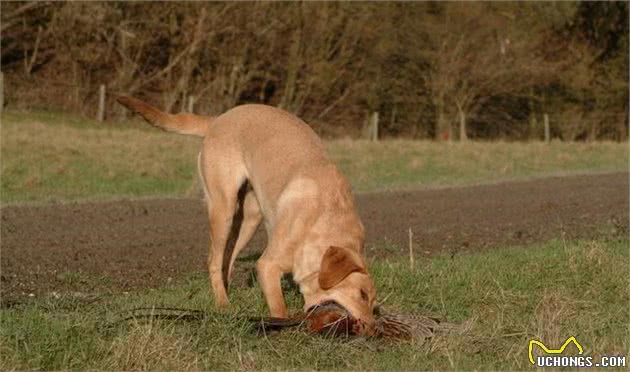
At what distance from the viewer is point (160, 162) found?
68.6 ft

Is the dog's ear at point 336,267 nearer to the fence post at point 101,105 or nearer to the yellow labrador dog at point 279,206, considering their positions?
the yellow labrador dog at point 279,206

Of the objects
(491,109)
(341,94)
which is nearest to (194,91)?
(341,94)

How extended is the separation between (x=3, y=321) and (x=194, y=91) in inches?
1225

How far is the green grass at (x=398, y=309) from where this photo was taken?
565 cm

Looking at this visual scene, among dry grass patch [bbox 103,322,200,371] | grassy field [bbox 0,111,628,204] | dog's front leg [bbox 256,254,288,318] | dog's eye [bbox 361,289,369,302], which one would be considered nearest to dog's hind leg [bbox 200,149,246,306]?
dog's front leg [bbox 256,254,288,318]

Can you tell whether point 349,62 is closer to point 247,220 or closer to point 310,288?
point 247,220

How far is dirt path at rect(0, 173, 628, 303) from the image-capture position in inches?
369

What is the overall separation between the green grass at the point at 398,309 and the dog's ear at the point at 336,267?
20.4 inches

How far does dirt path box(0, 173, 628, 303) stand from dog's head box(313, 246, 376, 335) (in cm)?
242

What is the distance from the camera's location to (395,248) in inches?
438

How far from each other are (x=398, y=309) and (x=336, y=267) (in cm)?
121

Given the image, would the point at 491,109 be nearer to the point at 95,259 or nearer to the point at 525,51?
the point at 525,51

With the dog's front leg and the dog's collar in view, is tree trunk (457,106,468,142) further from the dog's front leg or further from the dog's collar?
the dog's collar

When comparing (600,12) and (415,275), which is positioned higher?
(415,275)
